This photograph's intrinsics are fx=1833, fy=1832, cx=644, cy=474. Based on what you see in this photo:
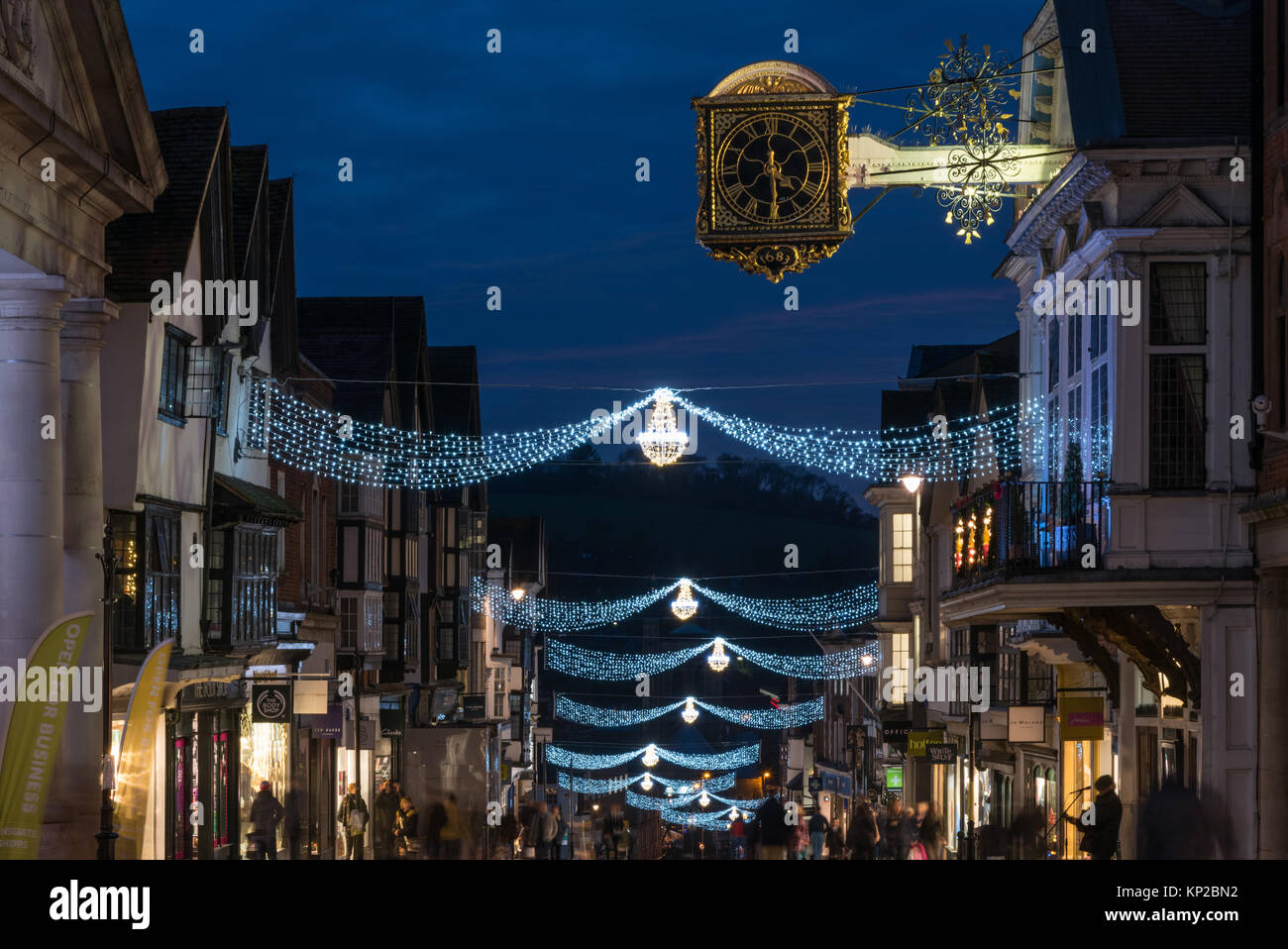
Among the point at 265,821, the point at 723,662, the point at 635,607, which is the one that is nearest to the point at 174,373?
the point at 265,821

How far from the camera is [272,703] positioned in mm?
28938

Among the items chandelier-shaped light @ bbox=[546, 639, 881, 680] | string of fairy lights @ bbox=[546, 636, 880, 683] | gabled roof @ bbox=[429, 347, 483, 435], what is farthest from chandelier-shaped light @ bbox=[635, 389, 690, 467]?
string of fairy lights @ bbox=[546, 636, 880, 683]

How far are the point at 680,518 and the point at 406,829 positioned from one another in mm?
142556

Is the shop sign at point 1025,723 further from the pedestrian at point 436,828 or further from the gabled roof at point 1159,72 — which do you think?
the gabled roof at point 1159,72

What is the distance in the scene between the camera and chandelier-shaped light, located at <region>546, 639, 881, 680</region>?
212 feet

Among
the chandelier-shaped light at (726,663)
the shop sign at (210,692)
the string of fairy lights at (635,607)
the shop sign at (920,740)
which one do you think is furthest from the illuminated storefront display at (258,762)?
the chandelier-shaped light at (726,663)

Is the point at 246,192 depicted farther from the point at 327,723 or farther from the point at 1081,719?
the point at 1081,719

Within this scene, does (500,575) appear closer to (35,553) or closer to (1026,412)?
(1026,412)

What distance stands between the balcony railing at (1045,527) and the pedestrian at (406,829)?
14.7 m

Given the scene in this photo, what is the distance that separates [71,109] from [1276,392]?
13.5 m

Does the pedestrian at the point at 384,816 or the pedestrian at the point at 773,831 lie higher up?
the pedestrian at the point at 773,831

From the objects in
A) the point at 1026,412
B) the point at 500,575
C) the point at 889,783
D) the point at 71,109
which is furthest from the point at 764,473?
the point at 71,109

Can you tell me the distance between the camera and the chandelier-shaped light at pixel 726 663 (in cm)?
6450
